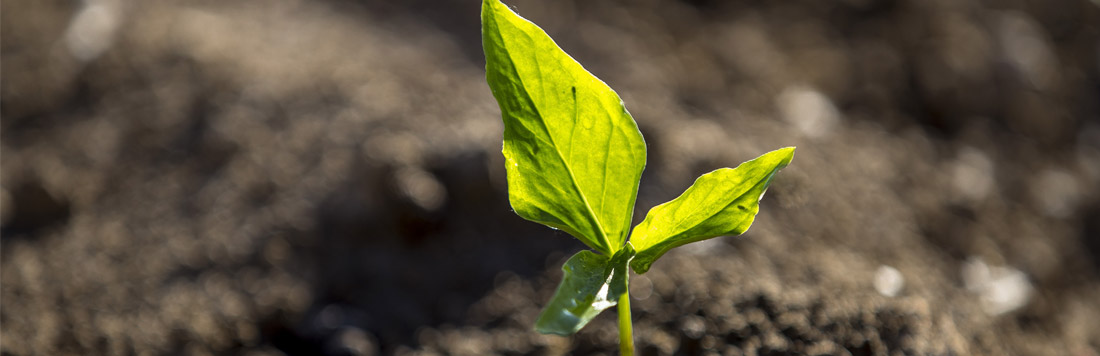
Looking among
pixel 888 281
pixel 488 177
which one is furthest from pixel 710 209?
pixel 488 177

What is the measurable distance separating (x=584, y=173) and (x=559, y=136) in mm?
53

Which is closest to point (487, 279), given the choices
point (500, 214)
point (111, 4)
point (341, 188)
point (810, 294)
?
point (500, 214)

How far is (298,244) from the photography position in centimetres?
160

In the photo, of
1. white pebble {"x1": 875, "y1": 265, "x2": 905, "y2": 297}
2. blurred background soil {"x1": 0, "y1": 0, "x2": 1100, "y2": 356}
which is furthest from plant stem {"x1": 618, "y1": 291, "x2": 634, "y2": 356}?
white pebble {"x1": 875, "y1": 265, "x2": 905, "y2": 297}

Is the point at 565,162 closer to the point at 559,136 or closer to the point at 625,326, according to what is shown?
the point at 559,136

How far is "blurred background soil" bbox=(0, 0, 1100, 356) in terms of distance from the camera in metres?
1.38

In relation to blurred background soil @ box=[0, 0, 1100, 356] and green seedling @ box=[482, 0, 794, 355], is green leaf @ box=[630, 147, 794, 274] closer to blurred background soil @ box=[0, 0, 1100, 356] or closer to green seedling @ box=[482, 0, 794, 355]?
green seedling @ box=[482, 0, 794, 355]

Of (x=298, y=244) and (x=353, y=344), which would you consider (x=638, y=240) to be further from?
(x=298, y=244)

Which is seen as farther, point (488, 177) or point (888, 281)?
point (488, 177)

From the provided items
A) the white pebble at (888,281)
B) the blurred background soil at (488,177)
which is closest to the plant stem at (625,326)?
the blurred background soil at (488,177)

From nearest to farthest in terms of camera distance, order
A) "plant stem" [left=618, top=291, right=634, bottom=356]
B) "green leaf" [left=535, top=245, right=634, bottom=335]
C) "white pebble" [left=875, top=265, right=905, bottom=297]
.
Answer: "green leaf" [left=535, top=245, right=634, bottom=335] → "plant stem" [left=618, top=291, right=634, bottom=356] → "white pebble" [left=875, top=265, right=905, bottom=297]

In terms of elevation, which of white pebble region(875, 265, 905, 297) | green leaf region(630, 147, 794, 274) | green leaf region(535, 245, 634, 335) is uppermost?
green leaf region(630, 147, 794, 274)

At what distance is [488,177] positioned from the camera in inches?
64.6

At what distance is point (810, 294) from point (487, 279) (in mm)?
616
